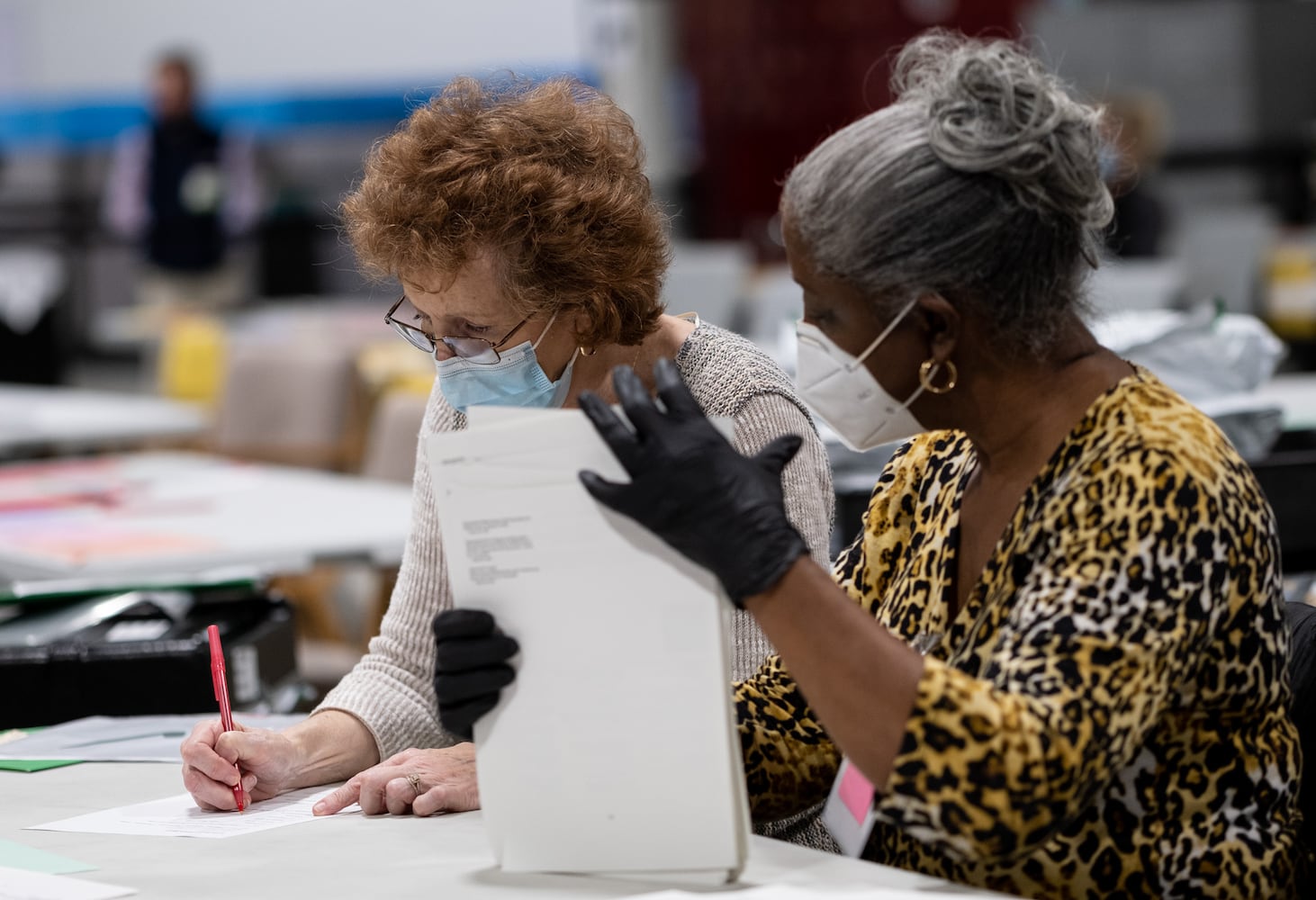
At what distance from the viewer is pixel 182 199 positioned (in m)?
10.9

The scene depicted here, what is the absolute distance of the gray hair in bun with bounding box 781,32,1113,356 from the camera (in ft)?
5.08

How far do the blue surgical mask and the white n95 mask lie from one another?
1.87ft

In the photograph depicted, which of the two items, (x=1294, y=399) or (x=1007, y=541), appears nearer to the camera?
(x=1007, y=541)

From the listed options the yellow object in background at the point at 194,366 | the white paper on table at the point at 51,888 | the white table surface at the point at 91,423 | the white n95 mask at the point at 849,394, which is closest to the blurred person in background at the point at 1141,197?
the yellow object in background at the point at 194,366

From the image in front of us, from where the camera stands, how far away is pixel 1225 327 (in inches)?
131

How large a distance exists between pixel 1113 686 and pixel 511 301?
39.0 inches

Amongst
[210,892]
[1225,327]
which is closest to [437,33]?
[1225,327]

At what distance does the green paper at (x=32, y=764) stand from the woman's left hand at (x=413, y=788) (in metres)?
0.44

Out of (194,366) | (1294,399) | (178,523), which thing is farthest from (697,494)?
(194,366)

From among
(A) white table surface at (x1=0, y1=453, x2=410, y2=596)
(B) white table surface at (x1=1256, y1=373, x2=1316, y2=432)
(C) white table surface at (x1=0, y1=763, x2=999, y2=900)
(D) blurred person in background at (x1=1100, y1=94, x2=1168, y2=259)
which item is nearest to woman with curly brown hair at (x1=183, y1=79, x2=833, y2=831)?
(C) white table surface at (x1=0, y1=763, x2=999, y2=900)

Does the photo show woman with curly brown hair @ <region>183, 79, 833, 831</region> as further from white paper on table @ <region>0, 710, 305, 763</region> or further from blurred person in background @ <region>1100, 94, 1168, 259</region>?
blurred person in background @ <region>1100, 94, 1168, 259</region>

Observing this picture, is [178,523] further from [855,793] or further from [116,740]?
[855,793]

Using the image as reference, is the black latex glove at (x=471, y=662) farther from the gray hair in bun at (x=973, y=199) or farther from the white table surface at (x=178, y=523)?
the white table surface at (x=178, y=523)

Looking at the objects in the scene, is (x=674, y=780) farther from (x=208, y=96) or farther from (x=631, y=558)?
(x=208, y=96)
